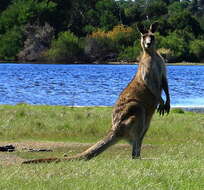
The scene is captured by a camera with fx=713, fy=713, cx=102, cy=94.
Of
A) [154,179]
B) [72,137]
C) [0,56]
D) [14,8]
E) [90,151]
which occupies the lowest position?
[0,56]

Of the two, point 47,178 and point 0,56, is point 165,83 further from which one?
point 0,56

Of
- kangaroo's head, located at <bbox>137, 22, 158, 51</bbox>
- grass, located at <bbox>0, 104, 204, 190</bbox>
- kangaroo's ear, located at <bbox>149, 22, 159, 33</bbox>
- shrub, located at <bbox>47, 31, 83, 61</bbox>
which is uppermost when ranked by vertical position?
kangaroo's ear, located at <bbox>149, 22, 159, 33</bbox>

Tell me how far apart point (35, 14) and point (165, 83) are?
79173 mm

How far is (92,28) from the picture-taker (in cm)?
8831

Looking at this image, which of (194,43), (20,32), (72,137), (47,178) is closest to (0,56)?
(20,32)

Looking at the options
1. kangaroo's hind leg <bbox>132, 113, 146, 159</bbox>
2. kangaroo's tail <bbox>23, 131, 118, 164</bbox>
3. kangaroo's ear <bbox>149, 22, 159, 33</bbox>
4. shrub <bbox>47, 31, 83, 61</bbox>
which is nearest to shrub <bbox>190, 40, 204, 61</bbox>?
shrub <bbox>47, 31, 83, 61</bbox>

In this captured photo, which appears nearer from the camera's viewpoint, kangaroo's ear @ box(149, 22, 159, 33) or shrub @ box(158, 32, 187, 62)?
kangaroo's ear @ box(149, 22, 159, 33)

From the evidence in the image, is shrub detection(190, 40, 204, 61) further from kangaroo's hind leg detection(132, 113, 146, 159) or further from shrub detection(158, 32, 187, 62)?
kangaroo's hind leg detection(132, 113, 146, 159)

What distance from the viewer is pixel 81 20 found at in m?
90.9

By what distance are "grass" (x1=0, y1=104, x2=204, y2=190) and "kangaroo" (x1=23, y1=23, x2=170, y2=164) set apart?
0.26 meters

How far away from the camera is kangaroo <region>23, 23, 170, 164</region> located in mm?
9391

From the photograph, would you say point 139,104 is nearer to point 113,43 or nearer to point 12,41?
point 113,43

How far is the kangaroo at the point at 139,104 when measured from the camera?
370 inches

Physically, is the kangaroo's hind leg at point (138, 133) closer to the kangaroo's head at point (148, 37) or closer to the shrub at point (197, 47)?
the kangaroo's head at point (148, 37)
